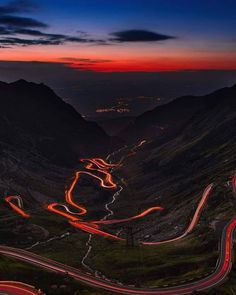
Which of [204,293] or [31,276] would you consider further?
[31,276]

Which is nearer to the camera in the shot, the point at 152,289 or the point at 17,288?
the point at 17,288

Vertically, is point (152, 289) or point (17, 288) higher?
point (152, 289)

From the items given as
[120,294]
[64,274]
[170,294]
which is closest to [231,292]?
[170,294]

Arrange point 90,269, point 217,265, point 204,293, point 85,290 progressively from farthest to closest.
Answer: point 90,269, point 217,265, point 85,290, point 204,293

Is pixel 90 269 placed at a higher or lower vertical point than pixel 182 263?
lower

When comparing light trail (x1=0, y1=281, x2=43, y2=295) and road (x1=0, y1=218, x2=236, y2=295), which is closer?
road (x1=0, y1=218, x2=236, y2=295)

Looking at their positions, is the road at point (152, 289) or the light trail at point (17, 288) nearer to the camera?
the road at point (152, 289)

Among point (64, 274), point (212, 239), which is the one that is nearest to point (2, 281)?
point (64, 274)

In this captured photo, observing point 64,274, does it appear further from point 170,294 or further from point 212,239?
point 212,239

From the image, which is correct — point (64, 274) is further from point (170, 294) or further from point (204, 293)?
point (204, 293)

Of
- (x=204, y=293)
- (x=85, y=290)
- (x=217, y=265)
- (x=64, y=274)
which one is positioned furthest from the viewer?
(x=64, y=274)
